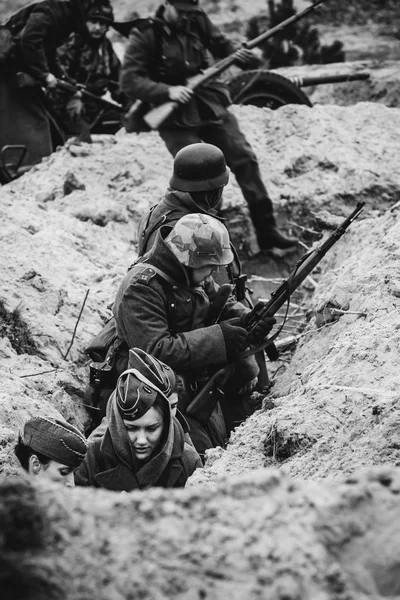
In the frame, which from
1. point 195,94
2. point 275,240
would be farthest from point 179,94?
point 275,240

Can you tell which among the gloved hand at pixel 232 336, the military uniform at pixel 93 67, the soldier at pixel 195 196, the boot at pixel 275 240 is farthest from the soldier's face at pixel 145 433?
the military uniform at pixel 93 67

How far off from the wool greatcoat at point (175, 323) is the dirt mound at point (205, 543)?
2.65m

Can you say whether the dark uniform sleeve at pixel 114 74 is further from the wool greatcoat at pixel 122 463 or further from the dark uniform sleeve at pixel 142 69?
the wool greatcoat at pixel 122 463

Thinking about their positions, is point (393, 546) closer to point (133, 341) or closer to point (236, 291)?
point (133, 341)

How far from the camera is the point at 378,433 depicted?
3855 millimetres

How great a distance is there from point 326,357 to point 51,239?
10.2ft

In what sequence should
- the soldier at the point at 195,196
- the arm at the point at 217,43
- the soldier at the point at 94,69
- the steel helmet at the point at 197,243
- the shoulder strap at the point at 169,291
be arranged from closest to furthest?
the steel helmet at the point at 197,243
the shoulder strap at the point at 169,291
the soldier at the point at 195,196
the arm at the point at 217,43
the soldier at the point at 94,69

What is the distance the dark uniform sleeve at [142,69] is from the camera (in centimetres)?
810

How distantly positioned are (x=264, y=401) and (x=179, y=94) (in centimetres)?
365

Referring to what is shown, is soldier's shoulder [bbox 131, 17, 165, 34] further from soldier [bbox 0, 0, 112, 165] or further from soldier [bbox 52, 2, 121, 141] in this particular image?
soldier [bbox 52, 2, 121, 141]

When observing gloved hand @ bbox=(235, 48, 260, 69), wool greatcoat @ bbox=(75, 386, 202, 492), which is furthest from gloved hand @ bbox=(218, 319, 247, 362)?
gloved hand @ bbox=(235, 48, 260, 69)

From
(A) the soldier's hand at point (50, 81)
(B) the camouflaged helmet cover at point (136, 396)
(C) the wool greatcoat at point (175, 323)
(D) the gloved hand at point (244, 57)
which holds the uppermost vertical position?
(B) the camouflaged helmet cover at point (136, 396)

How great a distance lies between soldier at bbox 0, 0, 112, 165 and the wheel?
1946mm

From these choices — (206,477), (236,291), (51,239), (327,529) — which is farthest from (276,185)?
(327,529)
